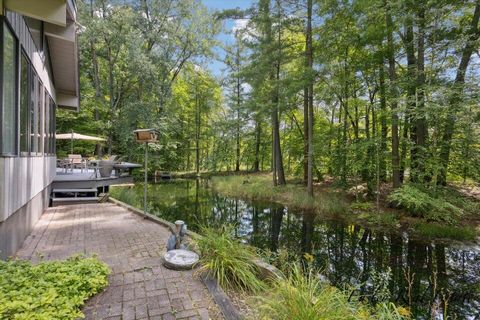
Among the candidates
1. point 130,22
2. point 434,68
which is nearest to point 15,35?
point 434,68

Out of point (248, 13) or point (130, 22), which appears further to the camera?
point (130, 22)

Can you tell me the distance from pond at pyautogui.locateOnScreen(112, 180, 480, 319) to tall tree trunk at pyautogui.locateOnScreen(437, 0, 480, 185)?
258cm

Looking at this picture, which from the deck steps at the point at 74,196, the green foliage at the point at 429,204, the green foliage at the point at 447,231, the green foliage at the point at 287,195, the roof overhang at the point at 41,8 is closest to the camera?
the roof overhang at the point at 41,8

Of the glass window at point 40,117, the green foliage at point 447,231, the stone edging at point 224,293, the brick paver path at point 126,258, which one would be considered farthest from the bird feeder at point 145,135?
the green foliage at point 447,231

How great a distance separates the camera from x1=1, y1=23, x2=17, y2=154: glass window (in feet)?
10.6

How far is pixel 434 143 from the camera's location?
7.44m

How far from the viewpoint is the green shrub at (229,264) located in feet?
10.5

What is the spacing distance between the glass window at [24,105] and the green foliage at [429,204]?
8322mm

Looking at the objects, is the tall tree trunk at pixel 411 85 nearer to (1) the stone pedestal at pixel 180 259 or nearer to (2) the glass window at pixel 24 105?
(1) the stone pedestal at pixel 180 259

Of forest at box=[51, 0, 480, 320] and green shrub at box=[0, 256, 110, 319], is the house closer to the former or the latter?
green shrub at box=[0, 256, 110, 319]

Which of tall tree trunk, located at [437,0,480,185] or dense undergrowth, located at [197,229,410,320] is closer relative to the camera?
dense undergrowth, located at [197,229,410,320]

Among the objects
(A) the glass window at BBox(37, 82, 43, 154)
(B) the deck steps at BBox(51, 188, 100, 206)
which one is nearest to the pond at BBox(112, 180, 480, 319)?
(B) the deck steps at BBox(51, 188, 100, 206)

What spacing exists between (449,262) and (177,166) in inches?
901

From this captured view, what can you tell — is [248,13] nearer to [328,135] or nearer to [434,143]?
[328,135]
